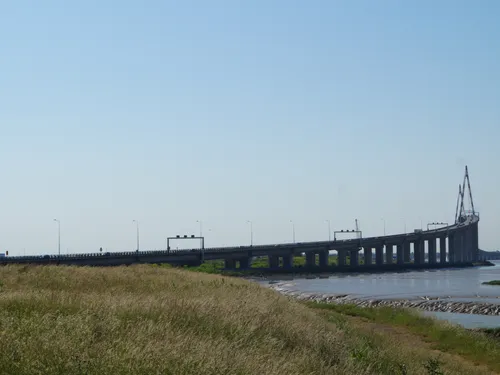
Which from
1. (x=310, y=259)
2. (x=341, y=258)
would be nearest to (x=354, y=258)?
(x=341, y=258)

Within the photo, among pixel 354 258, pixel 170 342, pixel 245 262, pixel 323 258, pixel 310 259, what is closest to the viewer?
pixel 170 342

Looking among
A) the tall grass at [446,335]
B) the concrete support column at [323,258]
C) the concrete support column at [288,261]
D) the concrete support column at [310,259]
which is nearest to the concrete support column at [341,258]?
the concrete support column at [323,258]

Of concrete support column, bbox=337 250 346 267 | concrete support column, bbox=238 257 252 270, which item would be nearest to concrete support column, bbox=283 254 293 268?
concrete support column, bbox=238 257 252 270

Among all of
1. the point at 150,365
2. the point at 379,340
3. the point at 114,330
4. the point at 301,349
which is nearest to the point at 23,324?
the point at 114,330

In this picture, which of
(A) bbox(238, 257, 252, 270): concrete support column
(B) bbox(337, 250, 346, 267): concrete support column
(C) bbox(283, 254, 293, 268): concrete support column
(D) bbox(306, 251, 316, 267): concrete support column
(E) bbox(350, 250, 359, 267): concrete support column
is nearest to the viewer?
(A) bbox(238, 257, 252, 270): concrete support column

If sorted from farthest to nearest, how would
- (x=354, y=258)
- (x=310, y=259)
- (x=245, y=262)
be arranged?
(x=354, y=258), (x=310, y=259), (x=245, y=262)

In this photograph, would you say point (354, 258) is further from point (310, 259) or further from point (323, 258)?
point (310, 259)

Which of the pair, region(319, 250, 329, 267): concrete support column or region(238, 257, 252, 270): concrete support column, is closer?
region(238, 257, 252, 270): concrete support column

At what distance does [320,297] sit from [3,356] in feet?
244

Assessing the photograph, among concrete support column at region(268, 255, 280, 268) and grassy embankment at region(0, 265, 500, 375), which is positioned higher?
grassy embankment at region(0, 265, 500, 375)

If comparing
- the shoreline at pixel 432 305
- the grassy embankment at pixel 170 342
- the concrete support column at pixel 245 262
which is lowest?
the shoreline at pixel 432 305

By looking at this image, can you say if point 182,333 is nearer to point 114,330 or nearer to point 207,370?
point 114,330

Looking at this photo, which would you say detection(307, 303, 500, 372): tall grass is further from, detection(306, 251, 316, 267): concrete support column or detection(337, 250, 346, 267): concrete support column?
detection(337, 250, 346, 267): concrete support column

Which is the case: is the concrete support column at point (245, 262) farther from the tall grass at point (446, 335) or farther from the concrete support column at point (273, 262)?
the tall grass at point (446, 335)
